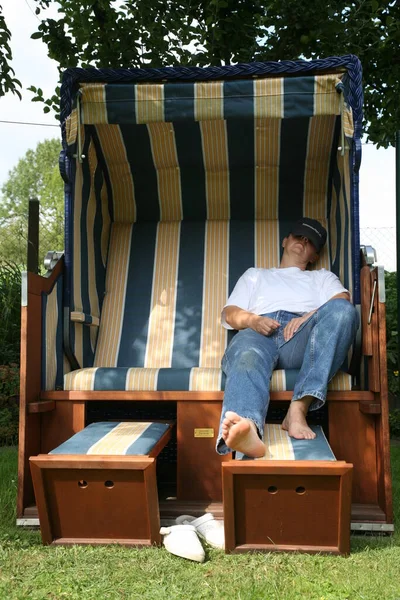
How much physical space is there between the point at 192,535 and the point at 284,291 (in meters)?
1.64

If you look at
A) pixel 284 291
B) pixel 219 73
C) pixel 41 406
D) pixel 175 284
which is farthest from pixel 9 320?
pixel 219 73

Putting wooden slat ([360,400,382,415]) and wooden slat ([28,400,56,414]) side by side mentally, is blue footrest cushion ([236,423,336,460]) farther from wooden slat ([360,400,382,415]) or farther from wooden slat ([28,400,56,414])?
wooden slat ([28,400,56,414])

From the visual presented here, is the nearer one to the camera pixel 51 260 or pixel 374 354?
pixel 374 354

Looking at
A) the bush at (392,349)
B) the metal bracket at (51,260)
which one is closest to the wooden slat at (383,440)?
the metal bracket at (51,260)

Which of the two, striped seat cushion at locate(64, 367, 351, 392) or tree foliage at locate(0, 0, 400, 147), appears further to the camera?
tree foliage at locate(0, 0, 400, 147)

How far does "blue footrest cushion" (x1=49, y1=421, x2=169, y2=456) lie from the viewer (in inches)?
97.6

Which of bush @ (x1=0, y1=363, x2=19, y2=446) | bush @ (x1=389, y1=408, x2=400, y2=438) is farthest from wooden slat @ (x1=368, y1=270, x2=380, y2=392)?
bush @ (x1=0, y1=363, x2=19, y2=446)

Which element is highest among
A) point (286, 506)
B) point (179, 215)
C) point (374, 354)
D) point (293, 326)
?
point (179, 215)

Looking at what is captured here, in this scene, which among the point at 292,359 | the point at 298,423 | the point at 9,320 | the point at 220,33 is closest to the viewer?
the point at 298,423

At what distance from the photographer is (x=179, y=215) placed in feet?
14.5

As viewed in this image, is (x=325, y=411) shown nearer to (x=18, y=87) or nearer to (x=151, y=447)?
(x=151, y=447)

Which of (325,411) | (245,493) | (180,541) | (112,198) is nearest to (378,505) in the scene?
(325,411)

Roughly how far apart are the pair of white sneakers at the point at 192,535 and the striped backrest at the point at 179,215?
1328 mm

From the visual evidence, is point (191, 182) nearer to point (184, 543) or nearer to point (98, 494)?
point (98, 494)
